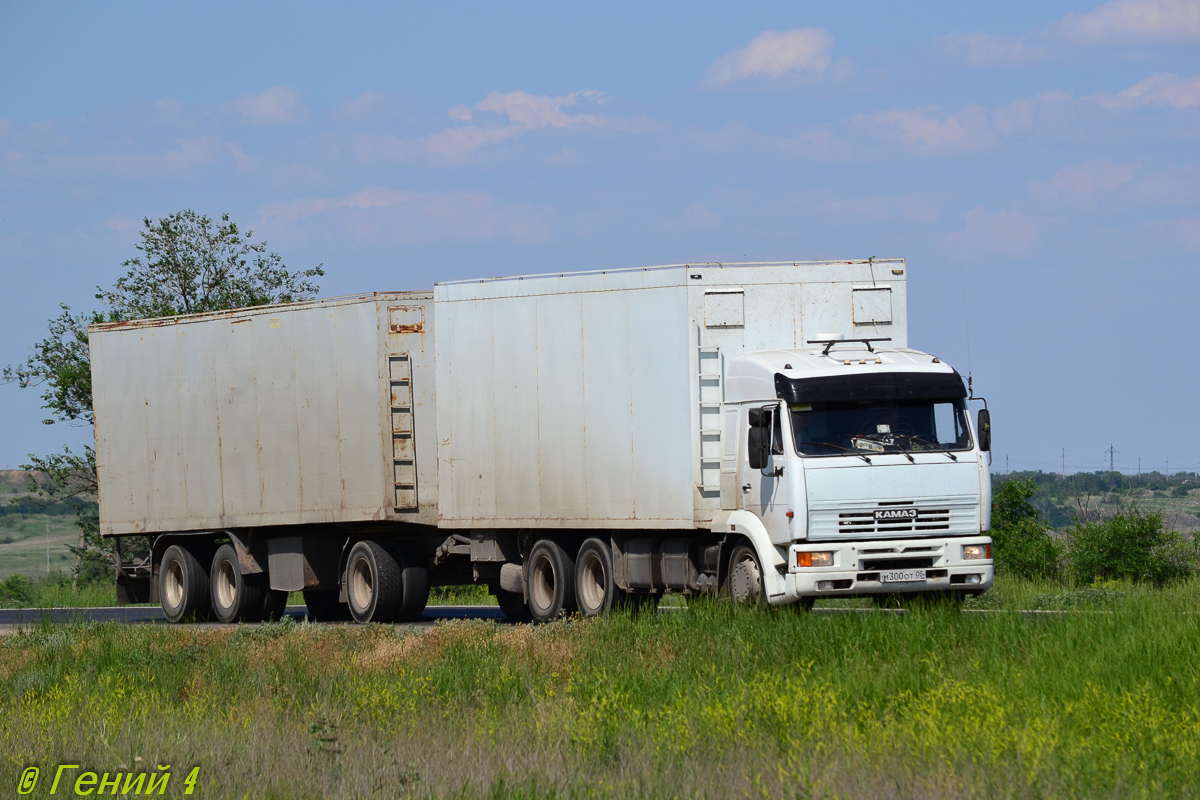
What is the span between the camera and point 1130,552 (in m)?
26.0

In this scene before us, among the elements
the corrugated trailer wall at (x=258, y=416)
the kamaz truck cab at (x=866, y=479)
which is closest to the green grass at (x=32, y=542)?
Answer: the corrugated trailer wall at (x=258, y=416)

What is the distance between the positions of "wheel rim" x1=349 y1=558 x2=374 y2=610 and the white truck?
43 millimetres

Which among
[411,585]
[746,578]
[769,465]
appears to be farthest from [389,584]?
[769,465]

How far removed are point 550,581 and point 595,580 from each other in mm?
939

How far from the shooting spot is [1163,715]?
9.39 m

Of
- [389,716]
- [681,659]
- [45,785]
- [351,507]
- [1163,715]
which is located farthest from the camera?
[351,507]

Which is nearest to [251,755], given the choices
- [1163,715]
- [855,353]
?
[1163,715]

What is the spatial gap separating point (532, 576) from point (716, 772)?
11166mm

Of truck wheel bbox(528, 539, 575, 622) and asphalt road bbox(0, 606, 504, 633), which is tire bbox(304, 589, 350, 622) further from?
truck wheel bbox(528, 539, 575, 622)

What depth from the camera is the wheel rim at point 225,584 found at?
76.2 feet

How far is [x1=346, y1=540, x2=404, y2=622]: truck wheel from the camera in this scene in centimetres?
2075

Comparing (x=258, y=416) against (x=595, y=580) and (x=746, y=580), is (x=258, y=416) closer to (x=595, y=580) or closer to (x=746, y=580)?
(x=595, y=580)

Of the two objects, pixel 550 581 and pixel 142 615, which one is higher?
pixel 550 581

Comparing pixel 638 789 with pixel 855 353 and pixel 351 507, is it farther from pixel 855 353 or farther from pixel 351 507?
pixel 351 507
